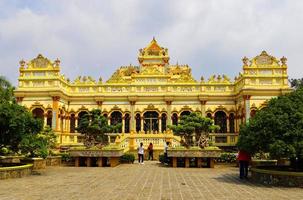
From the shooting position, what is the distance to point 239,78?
3231cm

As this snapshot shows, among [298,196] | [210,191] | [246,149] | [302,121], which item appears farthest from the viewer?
[246,149]

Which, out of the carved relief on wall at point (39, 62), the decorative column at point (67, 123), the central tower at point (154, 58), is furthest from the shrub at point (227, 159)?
the carved relief on wall at point (39, 62)

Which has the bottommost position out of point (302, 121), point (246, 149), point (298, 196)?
point (298, 196)

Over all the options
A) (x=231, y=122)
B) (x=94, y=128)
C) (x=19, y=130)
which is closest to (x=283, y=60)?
(x=231, y=122)

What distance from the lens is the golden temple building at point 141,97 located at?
31656mm

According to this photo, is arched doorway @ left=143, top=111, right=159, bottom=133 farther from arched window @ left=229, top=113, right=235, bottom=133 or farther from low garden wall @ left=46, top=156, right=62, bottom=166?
low garden wall @ left=46, top=156, right=62, bottom=166

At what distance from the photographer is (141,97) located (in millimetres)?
33344

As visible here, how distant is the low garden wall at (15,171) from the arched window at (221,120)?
22302 mm

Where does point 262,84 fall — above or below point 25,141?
above

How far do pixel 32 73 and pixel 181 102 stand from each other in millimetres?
15110

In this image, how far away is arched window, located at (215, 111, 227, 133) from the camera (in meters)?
33.2

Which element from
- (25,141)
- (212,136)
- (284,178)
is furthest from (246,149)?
(212,136)

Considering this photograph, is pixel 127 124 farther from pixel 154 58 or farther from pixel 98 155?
pixel 98 155

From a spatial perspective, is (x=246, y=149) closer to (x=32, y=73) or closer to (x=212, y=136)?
(x=212, y=136)
